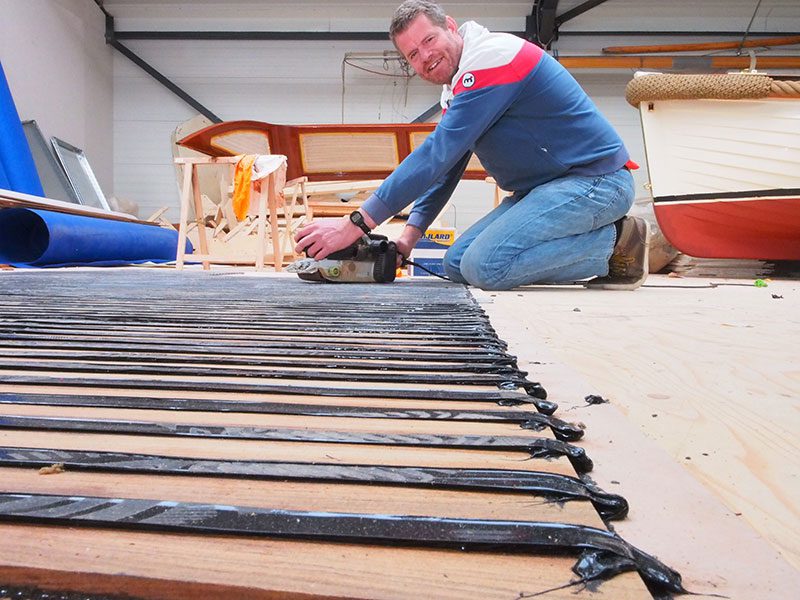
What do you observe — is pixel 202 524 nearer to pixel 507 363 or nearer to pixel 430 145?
pixel 507 363

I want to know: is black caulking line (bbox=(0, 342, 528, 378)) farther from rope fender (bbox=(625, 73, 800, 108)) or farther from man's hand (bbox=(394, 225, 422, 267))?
rope fender (bbox=(625, 73, 800, 108))

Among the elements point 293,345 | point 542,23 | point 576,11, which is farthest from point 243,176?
point 576,11

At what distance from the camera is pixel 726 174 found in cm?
384

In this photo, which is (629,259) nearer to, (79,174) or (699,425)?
(699,425)

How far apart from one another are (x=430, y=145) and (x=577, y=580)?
1.74 meters

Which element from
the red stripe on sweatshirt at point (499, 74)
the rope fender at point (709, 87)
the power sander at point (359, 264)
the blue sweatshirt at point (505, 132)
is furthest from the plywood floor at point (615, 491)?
the rope fender at point (709, 87)

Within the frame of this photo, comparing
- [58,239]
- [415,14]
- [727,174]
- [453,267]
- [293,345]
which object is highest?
[415,14]

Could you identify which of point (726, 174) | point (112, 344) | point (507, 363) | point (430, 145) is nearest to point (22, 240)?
point (430, 145)

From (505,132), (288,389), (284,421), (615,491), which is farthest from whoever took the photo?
(505,132)

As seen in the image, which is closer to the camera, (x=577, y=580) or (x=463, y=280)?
(x=577, y=580)

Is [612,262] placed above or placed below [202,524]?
below

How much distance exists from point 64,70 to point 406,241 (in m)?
5.71

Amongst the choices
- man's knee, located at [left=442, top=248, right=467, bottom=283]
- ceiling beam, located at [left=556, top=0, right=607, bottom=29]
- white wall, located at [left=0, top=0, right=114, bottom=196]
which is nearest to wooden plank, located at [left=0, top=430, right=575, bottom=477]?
man's knee, located at [left=442, top=248, right=467, bottom=283]

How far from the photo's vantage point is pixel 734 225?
3.95 metres
